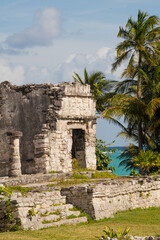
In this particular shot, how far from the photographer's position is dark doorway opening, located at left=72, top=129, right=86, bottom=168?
74.1ft

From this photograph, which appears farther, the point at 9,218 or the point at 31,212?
the point at 31,212

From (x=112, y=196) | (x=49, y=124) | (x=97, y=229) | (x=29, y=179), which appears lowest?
(x=97, y=229)

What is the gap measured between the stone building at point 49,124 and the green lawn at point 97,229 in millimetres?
7458

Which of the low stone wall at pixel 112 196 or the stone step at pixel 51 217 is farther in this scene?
the low stone wall at pixel 112 196

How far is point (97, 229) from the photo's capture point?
36.9 feet

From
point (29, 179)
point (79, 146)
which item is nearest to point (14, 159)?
point (29, 179)

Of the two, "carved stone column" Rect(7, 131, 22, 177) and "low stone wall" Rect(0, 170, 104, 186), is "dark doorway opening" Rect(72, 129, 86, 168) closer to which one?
"low stone wall" Rect(0, 170, 104, 186)

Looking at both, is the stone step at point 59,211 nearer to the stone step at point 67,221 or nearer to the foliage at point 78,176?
the stone step at point 67,221

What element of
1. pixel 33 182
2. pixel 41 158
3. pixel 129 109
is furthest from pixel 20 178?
pixel 129 109

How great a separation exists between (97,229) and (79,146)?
11626 millimetres

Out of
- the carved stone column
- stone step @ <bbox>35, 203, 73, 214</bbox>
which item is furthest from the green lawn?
the carved stone column

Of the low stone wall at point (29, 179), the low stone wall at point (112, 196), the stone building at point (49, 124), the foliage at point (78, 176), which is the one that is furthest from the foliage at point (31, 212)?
the stone building at point (49, 124)

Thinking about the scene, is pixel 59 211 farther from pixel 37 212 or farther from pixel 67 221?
pixel 37 212

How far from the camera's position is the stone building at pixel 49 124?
68.6 feet
